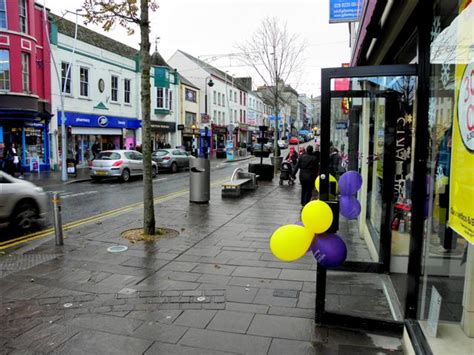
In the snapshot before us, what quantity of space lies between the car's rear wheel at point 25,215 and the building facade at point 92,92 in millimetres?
15661

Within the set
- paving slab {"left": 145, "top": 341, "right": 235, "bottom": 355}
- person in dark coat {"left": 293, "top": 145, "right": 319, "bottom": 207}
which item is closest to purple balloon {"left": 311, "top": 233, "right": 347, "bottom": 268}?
paving slab {"left": 145, "top": 341, "right": 235, "bottom": 355}

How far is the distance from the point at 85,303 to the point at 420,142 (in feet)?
13.2

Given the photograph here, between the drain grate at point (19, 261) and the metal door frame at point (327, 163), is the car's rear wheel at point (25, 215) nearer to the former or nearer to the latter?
the drain grate at point (19, 261)

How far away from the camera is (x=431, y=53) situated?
341 cm

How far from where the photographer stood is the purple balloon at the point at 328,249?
12.9 feet

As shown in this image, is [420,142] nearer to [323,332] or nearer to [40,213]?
[323,332]

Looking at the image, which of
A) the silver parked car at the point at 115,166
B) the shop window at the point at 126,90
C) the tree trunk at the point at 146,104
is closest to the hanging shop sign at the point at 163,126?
the shop window at the point at 126,90

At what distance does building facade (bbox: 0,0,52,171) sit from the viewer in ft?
70.7

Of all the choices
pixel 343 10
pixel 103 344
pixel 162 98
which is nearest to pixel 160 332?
pixel 103 344

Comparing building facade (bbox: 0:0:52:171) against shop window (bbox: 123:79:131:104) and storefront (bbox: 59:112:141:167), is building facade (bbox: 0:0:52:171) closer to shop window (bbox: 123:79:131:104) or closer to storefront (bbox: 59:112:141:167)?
storefront (bbox: 59:112:141:167)

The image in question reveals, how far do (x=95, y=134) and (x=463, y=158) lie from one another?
2900cm

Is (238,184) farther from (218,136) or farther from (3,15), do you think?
(218,136)

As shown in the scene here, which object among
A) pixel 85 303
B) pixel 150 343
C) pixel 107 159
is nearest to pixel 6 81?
pixel 107 159

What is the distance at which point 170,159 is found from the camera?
25938mm
